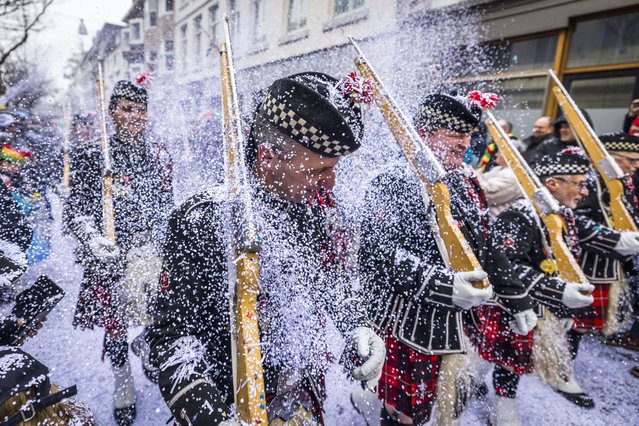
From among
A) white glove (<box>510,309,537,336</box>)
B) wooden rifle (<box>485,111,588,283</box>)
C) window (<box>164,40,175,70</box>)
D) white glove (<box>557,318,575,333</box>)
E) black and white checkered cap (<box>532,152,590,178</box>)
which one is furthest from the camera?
window (<box>164,40,175,70</box>)

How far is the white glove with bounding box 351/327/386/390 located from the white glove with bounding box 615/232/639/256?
2470mm

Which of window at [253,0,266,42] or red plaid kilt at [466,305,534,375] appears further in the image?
window at [253,0,266,42]

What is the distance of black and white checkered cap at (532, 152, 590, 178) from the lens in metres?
2.66

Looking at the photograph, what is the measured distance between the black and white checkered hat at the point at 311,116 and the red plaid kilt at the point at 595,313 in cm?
296

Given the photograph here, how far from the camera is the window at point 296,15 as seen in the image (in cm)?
393

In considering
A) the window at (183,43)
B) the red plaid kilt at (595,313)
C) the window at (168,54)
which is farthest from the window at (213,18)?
the red plaid kilt at (595,313)

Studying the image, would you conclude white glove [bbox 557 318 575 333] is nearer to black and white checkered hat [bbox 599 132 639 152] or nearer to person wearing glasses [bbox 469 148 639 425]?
person wearing glasses [bbox 469 148 639 425]

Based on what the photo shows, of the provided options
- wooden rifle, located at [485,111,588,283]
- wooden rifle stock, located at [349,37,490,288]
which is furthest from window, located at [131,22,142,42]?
wooden rifle, located at [485,111,588,283]

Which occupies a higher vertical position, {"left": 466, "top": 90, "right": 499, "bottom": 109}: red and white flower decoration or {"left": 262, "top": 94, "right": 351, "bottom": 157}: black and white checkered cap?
{"left": 466, "top": 90, "right": 499, "bottom": 109}: red and white flower decoration

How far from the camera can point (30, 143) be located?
390 centimetres

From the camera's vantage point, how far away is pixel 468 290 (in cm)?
162

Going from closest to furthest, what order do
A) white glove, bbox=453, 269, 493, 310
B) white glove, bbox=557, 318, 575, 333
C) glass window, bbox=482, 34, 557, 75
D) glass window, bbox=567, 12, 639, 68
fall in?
white glove, bbox=453, 269, 493, 310, white glove, bbox=557, 318, 575, 333, glass window, bbox=567, 12, 639, 68, glass window, bbox=482, 34, 557, 75

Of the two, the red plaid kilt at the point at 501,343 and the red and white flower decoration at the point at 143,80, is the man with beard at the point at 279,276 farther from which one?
the red and white flower decoration at the point at 143,80

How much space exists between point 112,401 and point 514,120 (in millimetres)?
7501
